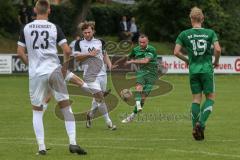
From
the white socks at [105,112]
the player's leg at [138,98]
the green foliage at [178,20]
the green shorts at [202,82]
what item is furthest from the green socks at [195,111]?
the green foliage at [178,20]

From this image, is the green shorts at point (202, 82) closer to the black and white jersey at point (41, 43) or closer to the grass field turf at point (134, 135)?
the grass field turf at point (134, 135)

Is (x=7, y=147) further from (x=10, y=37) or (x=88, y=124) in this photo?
(x=10, y=37)

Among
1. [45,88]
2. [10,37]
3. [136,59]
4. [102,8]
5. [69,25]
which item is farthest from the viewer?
[102,8]

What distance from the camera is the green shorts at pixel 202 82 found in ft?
45.9

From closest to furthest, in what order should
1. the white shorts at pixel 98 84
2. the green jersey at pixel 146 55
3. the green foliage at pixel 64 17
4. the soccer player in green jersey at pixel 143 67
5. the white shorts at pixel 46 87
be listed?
the white shorts at pixel 46 87, the white shorts at pixel 98 84, the soccer player in green jersey at pixel 143 67, the green jersey at pixel 146 55, the green foliage at pixel 64 17

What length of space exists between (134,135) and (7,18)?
107ft

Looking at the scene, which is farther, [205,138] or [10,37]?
[10,37]

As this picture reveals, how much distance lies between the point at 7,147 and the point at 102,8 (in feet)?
138

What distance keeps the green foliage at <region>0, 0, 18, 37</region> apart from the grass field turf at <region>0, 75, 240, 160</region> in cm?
2208

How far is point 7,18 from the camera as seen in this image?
153 ft

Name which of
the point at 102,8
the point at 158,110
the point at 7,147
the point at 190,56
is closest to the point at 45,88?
the point at 7,147

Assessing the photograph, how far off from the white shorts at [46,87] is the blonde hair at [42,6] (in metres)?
0.92

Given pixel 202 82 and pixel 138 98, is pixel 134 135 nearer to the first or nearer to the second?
pixel 202 82

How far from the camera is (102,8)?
54.6 metres
